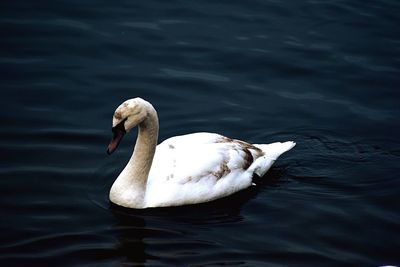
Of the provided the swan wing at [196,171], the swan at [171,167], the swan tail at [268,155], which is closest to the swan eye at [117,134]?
the swan at [171,167]

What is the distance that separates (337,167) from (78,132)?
397 cm

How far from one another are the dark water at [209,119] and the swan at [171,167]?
0.67 feet

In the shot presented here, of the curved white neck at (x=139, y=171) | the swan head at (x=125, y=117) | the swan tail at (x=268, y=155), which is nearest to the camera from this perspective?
the swan head at (x=125, y=117)

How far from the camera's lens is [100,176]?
1127 cm

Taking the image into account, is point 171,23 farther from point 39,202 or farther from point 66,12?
point 39,202

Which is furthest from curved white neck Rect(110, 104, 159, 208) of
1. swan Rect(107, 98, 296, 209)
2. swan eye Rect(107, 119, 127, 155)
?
swan eye Rect(107, 119, 127, 155)

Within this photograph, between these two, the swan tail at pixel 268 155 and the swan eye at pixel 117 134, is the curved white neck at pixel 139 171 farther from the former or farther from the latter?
the swan tail at pixel 268 155

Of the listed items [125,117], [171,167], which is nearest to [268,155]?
[171,167]

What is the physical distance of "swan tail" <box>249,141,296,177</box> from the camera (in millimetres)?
11656

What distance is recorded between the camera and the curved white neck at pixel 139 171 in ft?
34.4

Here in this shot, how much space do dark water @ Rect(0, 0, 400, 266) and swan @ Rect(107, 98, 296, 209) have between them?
0.20m

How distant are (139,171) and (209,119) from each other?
277 centimetres

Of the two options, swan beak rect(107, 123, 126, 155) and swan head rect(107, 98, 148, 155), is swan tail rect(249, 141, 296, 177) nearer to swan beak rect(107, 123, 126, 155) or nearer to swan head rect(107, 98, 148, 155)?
swan head rect(107, 98, 148, 155)

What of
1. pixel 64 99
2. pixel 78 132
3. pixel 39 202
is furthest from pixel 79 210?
pixel 64 99
